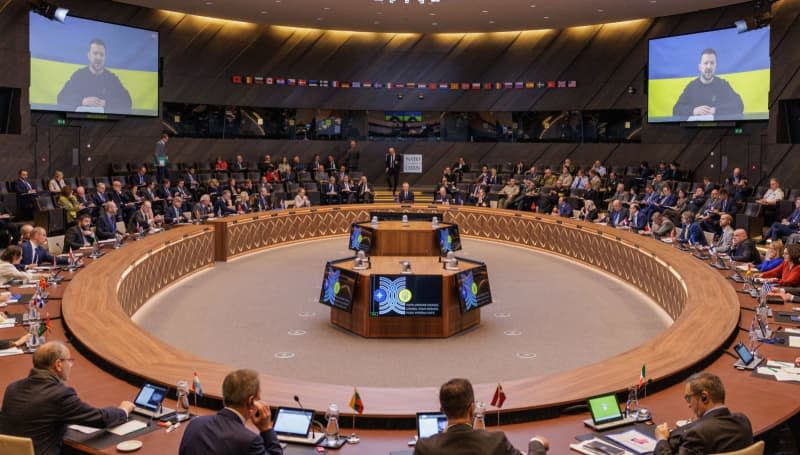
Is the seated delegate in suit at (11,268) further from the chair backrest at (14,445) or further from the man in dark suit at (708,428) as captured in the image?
the man in dark suit at (708,428)

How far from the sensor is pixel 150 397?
472 cm

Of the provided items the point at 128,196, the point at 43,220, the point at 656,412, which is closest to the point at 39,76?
the point at 128,196

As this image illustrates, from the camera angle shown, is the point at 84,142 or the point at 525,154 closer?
the point at 84,142

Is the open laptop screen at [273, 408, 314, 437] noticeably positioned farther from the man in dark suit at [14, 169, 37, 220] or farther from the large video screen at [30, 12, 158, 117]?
the large video screen at [30, 12, 158, 117]

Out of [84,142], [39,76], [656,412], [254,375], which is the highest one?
[39,76]

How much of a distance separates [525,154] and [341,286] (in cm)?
1622

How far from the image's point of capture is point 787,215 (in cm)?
1500

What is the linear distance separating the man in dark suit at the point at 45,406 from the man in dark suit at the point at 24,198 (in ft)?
40.7

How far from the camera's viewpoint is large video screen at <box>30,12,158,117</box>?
18.1 m

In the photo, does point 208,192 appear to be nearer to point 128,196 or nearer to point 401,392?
point 128,196

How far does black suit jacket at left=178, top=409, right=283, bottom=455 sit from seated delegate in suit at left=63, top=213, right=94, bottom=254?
8.59 meters

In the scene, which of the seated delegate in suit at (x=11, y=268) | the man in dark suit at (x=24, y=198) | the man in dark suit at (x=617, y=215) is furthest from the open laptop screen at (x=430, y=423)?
the man in dark suit at (x=24, y=198)

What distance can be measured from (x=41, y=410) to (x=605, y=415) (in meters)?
3.21

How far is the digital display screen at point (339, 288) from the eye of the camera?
31.4ft
